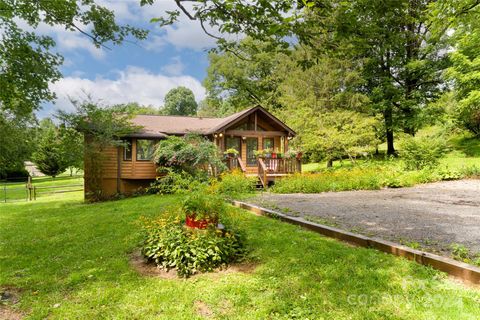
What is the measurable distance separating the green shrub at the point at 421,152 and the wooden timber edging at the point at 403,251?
34.2 ft

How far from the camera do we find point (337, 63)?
22031mm

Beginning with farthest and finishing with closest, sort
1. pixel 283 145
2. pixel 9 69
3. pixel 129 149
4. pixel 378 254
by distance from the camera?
pixel 283 145
pixel 129 149
pixel 9 69
pixel 378 254

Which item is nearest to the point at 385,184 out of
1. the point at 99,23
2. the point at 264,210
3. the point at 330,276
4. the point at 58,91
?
the point at 264,210

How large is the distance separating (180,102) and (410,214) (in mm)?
55316

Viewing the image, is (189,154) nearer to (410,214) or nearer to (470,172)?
(410,214)

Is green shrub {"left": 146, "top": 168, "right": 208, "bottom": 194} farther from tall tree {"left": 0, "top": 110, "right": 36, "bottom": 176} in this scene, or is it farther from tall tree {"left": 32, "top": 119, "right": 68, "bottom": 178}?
tall tree {"left": 32, "top": 119, "right": 68, "bottom": 178}

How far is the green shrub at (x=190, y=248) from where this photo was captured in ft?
14.0

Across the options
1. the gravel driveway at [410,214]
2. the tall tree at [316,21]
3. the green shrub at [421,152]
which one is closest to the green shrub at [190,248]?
the gravel driveway at [410,214]

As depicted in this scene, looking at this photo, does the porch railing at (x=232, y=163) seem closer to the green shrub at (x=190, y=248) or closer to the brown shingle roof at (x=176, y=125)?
the brown shingle roof at (x=176, y=125)

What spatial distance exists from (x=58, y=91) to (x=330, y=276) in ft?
30.3

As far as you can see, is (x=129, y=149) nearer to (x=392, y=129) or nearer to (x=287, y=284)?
(x=287, y=284)

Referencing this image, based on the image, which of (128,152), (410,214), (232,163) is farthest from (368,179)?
(128,152)

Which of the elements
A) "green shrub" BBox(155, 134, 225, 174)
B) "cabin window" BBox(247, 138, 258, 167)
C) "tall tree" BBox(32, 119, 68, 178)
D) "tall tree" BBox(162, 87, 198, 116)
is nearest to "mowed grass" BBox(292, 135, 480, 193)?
"green shrub" BBox(155, 134, 225, 174)

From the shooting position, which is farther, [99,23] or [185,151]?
[185,151]
